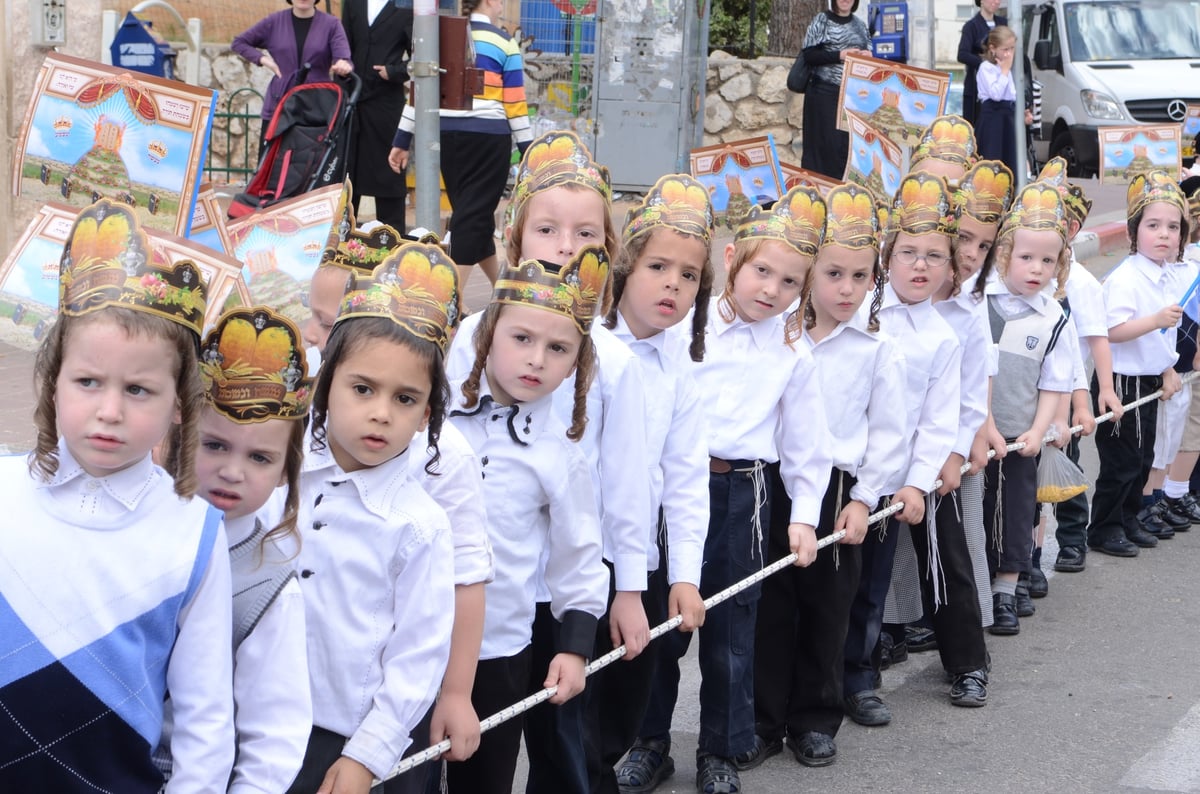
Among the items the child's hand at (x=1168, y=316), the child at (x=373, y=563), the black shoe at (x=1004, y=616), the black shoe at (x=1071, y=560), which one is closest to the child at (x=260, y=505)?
the child at (x=373, y=563)

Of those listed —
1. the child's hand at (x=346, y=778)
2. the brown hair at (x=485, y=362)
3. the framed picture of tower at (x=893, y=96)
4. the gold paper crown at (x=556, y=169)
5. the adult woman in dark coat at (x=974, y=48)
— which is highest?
the adult woman in dark coat at (x=974, y=48)

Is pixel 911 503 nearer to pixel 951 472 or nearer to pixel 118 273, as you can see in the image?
pixel 951 472

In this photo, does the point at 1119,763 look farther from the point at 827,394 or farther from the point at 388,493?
the point at 388,493

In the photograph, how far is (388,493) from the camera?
290cm

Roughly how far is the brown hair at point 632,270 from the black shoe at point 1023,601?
2729mm

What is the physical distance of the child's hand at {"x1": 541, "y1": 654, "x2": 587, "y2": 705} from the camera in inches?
139

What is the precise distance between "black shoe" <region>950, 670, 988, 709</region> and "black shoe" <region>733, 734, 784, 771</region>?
2.60 feet

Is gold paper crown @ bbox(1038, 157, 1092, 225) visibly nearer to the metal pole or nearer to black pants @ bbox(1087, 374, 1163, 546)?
black pants @ bbox(1087, 374, 1163, 546)

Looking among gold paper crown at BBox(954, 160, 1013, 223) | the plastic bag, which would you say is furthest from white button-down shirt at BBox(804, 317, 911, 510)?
the plastic bag

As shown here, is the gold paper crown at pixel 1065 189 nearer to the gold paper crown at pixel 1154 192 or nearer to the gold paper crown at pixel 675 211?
the gold paper crown at pixel 1154 192

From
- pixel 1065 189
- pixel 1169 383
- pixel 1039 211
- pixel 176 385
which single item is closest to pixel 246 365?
pixel 176 385

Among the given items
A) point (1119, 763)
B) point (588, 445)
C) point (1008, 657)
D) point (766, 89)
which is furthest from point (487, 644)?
point (766, 89)

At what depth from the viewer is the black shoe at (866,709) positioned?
5168mm

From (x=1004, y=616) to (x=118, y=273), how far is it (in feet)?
15.0
